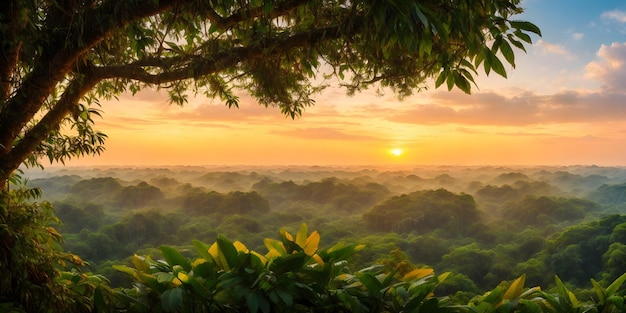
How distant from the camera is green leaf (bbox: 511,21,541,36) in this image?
1879 mm

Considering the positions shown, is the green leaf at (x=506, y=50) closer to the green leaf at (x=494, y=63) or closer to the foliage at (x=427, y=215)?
the green leaf at (x=494, y=63)

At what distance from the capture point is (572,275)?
28.2 metres

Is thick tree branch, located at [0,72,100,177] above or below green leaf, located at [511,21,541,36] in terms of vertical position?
below

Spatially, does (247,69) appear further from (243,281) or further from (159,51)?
(243,281)

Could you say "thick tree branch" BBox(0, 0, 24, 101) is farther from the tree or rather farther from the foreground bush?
the foreground bush

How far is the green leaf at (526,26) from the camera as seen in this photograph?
188cm

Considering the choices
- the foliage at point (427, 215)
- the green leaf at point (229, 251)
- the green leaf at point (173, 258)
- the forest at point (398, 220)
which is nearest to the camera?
the green leaf at point (229, 251)

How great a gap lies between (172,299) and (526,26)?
6.58 feet

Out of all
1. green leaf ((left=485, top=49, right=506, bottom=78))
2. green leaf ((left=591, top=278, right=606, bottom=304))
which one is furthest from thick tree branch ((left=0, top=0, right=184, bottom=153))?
green leaf ((left=591, top=278, right=606, bottom=304))

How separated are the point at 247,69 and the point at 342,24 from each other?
1.51 meters

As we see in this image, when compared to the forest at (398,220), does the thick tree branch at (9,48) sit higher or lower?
higher

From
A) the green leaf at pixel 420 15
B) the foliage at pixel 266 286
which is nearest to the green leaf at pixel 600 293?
the foliage at pixel 266 286

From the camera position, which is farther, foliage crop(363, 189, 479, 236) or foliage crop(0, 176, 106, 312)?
foliage crop(363, 189, 479, 236)

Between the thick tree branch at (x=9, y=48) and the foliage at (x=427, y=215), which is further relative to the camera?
the foliage at (x=427, y=215)
